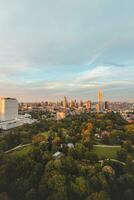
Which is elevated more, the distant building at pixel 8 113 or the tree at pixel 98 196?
the distant building at pixel 8 113

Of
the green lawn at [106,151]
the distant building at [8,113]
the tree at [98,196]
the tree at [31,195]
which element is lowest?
the tree at [31,195]

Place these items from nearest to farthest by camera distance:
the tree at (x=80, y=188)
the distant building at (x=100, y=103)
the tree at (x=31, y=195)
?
the tree at (x=31, y=195) → the tree at (x=80, y=188) → the distant building at (x=100, y=103)

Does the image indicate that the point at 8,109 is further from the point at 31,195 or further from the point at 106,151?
the point at 31,195

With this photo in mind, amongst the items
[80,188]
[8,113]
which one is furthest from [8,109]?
[80,188]

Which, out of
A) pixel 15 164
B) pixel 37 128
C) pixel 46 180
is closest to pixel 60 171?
pixel 46 180

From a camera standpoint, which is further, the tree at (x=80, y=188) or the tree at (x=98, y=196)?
the tree at (x=80, y=188)

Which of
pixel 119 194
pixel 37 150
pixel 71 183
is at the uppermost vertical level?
pixel 37 150

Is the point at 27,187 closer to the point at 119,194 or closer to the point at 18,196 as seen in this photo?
the point at 18,196

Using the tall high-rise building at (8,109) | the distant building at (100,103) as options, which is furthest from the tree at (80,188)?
the distant building at (100,103)

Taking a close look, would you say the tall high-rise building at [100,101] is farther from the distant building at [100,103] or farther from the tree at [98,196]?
the tree at [98,196]

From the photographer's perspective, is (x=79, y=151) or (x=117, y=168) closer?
(x=117, y=168)

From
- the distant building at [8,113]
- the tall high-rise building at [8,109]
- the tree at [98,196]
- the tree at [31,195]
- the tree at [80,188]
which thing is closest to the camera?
the tree at [98,196]
